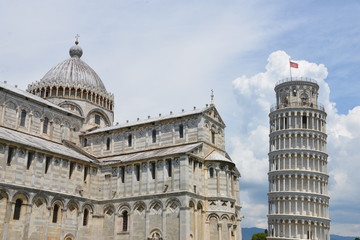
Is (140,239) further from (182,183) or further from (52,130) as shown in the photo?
(52,130)

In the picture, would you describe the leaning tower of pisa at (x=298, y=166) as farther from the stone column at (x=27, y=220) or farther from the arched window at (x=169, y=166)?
the stone column at (x=27, y=220)

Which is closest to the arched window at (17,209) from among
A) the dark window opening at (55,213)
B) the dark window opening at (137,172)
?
the dark window opening at (55,213)

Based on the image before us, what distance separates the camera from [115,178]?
50.4 metres

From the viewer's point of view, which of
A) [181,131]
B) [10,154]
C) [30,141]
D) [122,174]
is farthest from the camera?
[181,131]

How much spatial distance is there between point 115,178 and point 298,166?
3935cm

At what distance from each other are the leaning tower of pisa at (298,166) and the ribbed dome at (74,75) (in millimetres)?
34897

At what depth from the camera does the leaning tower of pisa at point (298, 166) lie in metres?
73.9

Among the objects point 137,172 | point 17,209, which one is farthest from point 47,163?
point 137,172

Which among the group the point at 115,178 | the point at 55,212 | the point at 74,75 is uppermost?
the point at 74,75

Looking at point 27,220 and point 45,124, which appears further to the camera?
point 45,124

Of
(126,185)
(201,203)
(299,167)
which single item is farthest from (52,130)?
(299,167)

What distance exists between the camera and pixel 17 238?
Result: 41.0 m

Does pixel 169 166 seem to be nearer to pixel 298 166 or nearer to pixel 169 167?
pixel 169 167

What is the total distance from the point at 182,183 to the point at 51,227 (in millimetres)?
14480
